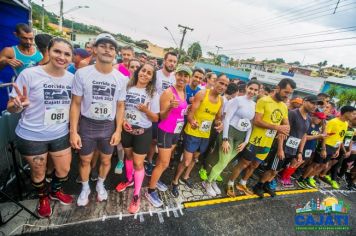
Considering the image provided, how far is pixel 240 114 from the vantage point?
10.9 ft

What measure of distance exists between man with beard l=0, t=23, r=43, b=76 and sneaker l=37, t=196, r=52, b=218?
87.3 inches

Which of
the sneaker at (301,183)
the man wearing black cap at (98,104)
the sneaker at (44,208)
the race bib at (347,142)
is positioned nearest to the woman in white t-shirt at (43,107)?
the man wearing black cap at (98,104)

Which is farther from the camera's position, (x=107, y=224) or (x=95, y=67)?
(x=107, y=224)

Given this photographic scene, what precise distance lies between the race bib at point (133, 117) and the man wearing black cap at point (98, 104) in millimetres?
132

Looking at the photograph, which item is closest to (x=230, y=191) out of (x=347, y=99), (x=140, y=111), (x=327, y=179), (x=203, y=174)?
(x=203, y=174)

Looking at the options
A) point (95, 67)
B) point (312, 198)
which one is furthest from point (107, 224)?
point (312, 198)

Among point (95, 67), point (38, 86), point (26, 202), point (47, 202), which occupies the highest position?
point (95, 67)

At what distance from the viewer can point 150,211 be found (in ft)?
9.89

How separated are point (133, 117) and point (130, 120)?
0.07 m

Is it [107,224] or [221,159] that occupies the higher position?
[221,159]

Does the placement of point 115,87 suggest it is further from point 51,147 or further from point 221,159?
point 221,159

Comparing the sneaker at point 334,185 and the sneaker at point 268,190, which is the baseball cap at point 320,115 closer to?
the sneaker at point 268,190

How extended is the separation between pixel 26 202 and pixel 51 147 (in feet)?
3.63

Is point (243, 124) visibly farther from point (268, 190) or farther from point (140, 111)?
point (268, 190)
